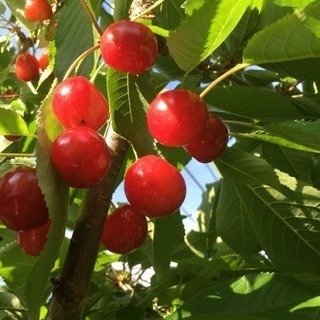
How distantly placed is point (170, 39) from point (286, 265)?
0.60 meters

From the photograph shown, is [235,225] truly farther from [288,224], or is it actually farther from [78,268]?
[78,268]

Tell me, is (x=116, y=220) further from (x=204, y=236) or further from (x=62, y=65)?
(x=204, y=236)

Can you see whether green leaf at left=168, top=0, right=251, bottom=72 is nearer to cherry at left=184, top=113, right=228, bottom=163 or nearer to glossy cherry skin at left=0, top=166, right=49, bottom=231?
cherry at left=184, top=113, right=228, bottom=163

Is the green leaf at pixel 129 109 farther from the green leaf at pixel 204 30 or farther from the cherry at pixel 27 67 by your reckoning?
the cherry at pixel 27 67

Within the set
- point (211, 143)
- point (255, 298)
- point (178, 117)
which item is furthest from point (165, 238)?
point (178, 117)

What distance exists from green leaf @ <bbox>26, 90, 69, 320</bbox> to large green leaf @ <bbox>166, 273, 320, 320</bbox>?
0.32m

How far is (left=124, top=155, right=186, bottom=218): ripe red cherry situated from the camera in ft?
2.59

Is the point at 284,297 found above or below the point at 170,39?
below

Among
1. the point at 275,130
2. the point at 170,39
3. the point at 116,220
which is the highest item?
the point at 170,39

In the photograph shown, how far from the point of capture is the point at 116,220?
0.90 metres

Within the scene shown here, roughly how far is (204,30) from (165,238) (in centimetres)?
64

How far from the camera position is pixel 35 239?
85 centimetres

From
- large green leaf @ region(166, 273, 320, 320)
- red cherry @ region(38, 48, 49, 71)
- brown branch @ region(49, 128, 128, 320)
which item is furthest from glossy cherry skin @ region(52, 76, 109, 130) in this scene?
red cherry @ region(38, 48, 49, 71)

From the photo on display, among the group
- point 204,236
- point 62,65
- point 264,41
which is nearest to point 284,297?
point 264,41
